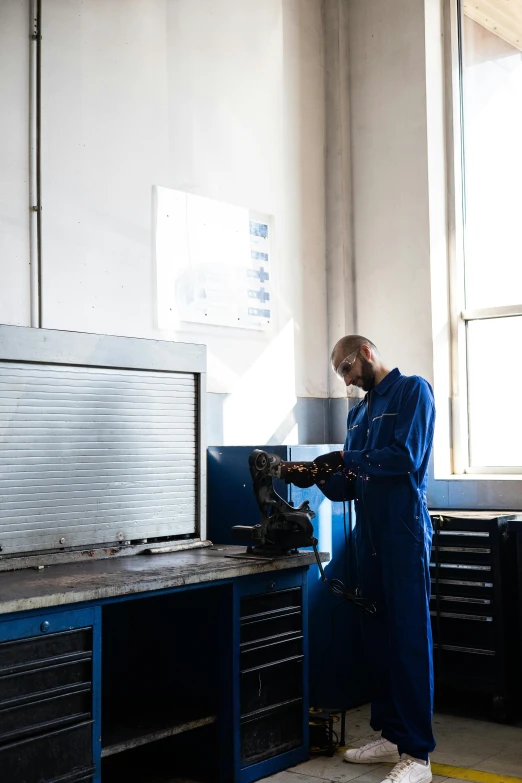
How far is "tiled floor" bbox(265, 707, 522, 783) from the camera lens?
307cm

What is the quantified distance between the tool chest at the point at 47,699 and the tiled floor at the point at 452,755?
92cm

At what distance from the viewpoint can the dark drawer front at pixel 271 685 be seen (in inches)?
118

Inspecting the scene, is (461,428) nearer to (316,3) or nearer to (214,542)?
(214,542)

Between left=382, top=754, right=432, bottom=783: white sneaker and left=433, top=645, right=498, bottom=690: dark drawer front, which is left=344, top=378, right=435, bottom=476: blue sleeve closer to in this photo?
left=382, top=754, right=432, bottom=783: white sneaker

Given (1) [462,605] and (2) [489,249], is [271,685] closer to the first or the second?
(1) [462,605]

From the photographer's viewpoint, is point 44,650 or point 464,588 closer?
point 44,650

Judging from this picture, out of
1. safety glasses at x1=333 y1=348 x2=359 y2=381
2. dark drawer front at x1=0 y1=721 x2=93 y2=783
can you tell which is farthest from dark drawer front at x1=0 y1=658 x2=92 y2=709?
safety glasses at x1=333 y1=348 x2=359 y2=381

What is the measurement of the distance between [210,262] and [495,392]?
165cm

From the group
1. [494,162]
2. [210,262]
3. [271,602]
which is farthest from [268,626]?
[494,162]

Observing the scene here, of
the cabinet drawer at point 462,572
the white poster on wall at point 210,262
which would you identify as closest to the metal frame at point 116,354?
the white poster on wall at point 210,262

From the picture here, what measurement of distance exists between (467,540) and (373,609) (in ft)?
2.94

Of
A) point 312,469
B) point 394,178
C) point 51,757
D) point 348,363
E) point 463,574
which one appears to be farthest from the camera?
point 394,178

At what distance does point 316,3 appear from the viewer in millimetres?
4734

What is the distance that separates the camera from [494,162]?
456 centimetres
